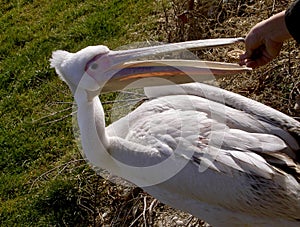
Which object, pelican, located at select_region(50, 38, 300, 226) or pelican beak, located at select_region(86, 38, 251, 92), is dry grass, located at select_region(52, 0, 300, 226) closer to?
pelican, located at select_region(50, 38, 300, 226)

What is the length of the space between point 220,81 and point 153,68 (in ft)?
4.45

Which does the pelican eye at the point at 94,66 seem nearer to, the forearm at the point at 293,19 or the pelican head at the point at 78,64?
the pelican head at the point at 78,64

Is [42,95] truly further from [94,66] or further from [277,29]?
[277,29]

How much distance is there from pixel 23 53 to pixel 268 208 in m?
3.51

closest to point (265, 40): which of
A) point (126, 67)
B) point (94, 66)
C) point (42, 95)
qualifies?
point (126, 67)

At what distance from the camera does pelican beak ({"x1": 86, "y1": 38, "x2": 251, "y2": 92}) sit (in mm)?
2502

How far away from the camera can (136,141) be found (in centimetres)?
269

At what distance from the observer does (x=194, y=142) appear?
2.53 m

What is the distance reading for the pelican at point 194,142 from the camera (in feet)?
8.00

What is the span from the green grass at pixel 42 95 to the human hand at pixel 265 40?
165cm

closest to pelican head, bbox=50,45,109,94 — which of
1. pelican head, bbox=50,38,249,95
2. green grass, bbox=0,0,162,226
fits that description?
pelican head, bbox=50,38,249,95

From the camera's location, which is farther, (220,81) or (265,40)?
(220,81)

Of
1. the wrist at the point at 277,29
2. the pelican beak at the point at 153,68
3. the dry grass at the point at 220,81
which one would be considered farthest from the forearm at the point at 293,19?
the dry grass at the point at 220,81

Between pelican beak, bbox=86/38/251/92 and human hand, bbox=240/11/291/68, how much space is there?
6cm
